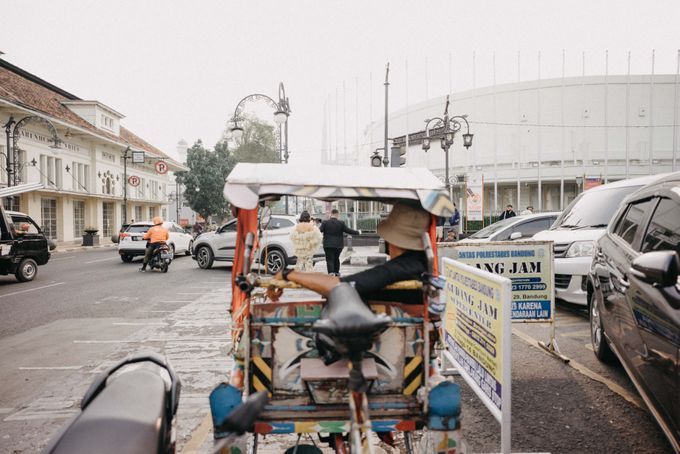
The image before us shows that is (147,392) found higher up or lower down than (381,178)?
lower down

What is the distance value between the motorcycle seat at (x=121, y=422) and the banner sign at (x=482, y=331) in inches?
87.5

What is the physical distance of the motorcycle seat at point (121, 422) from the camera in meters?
1.95

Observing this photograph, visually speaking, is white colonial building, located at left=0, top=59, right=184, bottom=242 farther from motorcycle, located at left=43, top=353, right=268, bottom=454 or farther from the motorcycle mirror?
motorcycle, located at left=43, top=353, right=268, bottom=454

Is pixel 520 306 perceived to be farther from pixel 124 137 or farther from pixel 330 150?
pixel 330 150

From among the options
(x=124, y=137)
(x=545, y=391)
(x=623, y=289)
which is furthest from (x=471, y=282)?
(x=124, y=137)

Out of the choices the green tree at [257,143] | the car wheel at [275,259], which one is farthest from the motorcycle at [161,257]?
the green tree at [257,143]

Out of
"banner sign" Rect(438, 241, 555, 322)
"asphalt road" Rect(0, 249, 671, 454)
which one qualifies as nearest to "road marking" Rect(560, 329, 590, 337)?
"asphalt road" Rect(0, 249, 671, 454)

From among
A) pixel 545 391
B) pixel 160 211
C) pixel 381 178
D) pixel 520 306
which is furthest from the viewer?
pixel 160 211

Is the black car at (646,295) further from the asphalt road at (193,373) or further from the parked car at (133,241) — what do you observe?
the parked car at (133,241)

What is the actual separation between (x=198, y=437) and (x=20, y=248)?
11933 millimetres

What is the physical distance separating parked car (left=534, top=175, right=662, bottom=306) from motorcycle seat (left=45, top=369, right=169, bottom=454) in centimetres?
661

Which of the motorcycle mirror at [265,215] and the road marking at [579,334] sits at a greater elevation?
the motorcycle mirror at [265,215]

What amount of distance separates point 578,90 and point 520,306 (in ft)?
147

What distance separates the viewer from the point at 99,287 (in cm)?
1155
